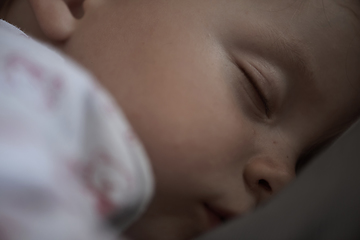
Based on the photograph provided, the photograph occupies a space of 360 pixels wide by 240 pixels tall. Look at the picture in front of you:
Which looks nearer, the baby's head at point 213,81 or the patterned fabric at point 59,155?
the patterned fabric at point 59,155

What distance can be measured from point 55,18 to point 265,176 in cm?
42

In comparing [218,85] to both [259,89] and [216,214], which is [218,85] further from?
[216,214]

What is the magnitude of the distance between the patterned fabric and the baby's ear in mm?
127

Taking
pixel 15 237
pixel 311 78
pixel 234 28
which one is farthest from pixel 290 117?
pixel 15 237

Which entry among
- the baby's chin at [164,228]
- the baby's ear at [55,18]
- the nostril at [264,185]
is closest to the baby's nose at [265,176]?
the nostril at [264,185]

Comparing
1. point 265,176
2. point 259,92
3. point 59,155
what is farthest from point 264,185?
point 59,155

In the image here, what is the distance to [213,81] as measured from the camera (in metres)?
0.54

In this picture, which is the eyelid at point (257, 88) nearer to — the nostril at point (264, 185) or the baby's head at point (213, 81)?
the baby's head at point (213, 81)

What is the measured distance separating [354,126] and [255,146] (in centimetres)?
16

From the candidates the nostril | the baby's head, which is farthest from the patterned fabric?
the nostril

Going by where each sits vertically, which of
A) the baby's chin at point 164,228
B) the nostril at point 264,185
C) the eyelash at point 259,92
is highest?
the eyelash at point 259,92

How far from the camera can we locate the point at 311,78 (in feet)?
1.88

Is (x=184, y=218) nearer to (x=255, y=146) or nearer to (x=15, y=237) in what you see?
(x=255, y=146)

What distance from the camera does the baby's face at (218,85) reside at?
1.66ft
